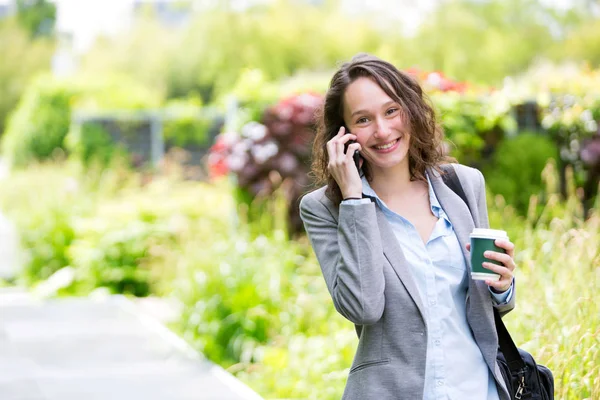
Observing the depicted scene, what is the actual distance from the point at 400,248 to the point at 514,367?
20.2 inches

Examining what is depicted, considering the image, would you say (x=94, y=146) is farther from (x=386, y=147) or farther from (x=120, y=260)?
(x=386, y=147)

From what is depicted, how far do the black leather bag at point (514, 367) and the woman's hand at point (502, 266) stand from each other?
0.17 meters

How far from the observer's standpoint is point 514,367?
2559mm

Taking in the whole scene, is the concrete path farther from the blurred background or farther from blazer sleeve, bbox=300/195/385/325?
blazer sleeve, bbox=300/195/385/325

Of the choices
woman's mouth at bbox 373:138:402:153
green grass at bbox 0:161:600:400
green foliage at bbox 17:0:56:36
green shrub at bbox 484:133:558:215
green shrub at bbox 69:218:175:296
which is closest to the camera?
woman's mouth at bbox 373:138:402:153

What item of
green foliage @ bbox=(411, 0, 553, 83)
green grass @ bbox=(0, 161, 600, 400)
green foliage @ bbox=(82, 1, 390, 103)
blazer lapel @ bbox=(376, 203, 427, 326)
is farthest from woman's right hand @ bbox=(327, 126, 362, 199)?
green foliage @ bbox=(411, 0, 553, 83)

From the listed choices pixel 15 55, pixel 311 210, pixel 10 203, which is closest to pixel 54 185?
pixel 10 203

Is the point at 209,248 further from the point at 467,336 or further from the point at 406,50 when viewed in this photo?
the point at 406,50

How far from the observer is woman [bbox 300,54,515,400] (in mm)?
2328

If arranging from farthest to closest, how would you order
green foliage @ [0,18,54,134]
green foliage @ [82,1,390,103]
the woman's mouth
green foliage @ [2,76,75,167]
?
green foliage @ [0,18,54,134]
green foliage @ [82,1,390,103]
green foliage @ [2,76,75,167]
the woman's mouth

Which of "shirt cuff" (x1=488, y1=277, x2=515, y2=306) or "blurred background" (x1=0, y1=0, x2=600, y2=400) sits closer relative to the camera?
"shirt cuff" (x1=488, y1=277, x2=515, y2=306)

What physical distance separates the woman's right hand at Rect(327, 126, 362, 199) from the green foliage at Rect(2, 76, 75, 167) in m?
18.4

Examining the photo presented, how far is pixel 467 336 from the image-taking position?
240cm

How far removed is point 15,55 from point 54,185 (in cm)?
3396
